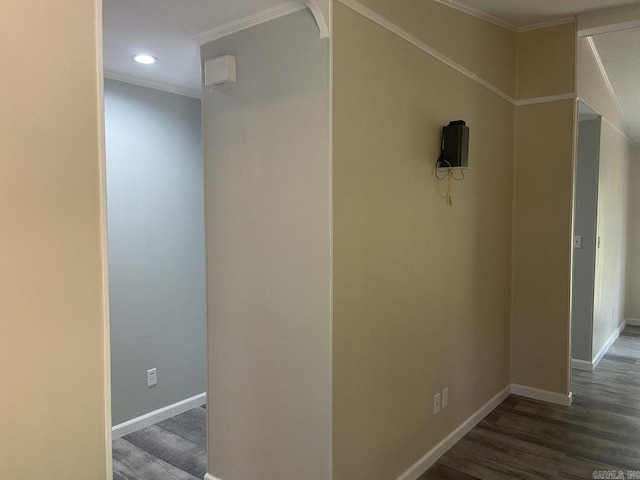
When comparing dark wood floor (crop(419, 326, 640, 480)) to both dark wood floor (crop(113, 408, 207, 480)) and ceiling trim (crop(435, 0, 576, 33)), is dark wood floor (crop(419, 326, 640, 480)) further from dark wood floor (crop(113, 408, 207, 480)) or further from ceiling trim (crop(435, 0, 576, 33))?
ceiling trim (crop(435, 0, 576, 33))

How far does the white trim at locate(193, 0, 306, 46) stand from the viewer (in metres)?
2.07

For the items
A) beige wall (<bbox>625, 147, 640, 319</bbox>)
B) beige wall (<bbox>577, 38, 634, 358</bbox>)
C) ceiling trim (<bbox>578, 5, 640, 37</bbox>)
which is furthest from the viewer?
beige wall (<bbox>625, 147, 640, 319</bbox>)

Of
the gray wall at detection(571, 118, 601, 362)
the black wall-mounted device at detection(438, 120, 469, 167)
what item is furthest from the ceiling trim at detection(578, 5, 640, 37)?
the black wall-mounted device at detection(438, 120, 469, 167)

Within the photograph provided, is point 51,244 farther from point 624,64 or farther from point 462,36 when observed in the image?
point 624,64

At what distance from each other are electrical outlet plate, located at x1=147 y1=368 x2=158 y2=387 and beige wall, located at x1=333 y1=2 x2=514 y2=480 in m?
1.83

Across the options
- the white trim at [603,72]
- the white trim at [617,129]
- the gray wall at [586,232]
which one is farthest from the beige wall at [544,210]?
the white trim at [617,129]

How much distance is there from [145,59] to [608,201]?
180 inches

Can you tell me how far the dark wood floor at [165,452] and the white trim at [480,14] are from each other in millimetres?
3120

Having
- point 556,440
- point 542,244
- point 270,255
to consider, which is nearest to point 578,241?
point 542,244

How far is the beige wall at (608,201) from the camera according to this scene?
3975 millimetres

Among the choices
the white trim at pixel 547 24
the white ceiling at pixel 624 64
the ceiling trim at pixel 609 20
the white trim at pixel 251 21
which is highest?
the white trim at pixel 547 24

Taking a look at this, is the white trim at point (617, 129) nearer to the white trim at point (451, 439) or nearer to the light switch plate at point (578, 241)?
the light switch plate at point (578, 241)

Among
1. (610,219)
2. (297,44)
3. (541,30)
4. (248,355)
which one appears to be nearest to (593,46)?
(541,30)

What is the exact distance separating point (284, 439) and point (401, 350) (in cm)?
76
